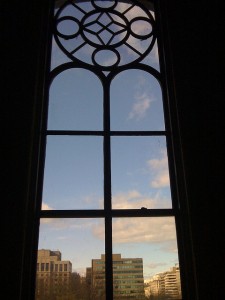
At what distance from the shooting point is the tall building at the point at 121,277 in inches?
89.7

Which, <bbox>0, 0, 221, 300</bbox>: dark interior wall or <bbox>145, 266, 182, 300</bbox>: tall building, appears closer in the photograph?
<bbox>0, 0, 221, 300</bbox>: dark interior wall

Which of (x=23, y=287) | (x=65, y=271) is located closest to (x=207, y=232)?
(x=65, y=271)

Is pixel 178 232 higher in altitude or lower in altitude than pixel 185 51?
lower

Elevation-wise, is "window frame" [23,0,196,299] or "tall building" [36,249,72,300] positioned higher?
"window frame" [23,0,196,299]

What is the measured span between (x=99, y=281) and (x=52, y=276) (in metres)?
0.31

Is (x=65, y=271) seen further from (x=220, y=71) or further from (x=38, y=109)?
(x=220, y=71)

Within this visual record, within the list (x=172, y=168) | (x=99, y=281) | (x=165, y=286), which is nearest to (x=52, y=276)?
(x=99, y=281)

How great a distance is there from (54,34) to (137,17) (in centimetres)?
82

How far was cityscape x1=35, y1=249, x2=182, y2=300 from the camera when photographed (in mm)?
2266

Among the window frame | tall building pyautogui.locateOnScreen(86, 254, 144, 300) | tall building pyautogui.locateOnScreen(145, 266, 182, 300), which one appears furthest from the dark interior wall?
tall building pyautogui.locateOnScreen(86, 254, 144, 300)

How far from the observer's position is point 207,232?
7.49ft

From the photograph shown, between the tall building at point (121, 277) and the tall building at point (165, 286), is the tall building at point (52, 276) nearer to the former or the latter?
the tall building at point (121, 277)

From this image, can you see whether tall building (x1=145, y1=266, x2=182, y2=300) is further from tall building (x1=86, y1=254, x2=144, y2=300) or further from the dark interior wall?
the dark interior wall

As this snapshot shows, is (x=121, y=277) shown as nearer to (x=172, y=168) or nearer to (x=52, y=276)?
(x=52, y=276)
